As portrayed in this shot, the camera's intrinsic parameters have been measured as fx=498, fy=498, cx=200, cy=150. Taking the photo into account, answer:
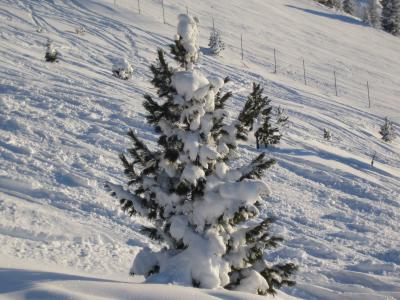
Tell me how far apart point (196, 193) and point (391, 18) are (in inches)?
2741

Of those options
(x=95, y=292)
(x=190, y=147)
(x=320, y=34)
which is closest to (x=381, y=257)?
(x=190, y=147)

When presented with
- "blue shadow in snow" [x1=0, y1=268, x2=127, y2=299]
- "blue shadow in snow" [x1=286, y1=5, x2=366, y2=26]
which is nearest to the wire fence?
"blue shadow in snow" [x1=286, y1=5, x2=366, y2=26]

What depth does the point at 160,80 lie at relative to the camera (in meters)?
8.17

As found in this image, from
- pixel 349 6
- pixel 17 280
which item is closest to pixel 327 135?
pixel 17 280

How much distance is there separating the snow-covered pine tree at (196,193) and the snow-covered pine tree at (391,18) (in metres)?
67.5

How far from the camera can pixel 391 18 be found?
69.4 meters

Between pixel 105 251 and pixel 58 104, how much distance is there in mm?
10058

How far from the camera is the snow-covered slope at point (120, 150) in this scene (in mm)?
11703

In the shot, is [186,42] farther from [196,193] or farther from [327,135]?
[327,135]

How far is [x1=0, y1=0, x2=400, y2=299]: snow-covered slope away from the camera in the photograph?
461 inches

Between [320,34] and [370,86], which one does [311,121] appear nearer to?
[370,86]

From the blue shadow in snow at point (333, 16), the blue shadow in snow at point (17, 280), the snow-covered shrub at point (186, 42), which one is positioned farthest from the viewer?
the blue shadow in snow at point (333, 16)

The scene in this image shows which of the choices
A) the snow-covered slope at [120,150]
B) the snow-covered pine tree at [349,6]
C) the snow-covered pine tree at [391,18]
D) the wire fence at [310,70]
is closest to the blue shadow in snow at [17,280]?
the snow-covered slope at [120,150]

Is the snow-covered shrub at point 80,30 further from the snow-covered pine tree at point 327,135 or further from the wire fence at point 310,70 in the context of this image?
the snow-covered pine tree at point 327,135
